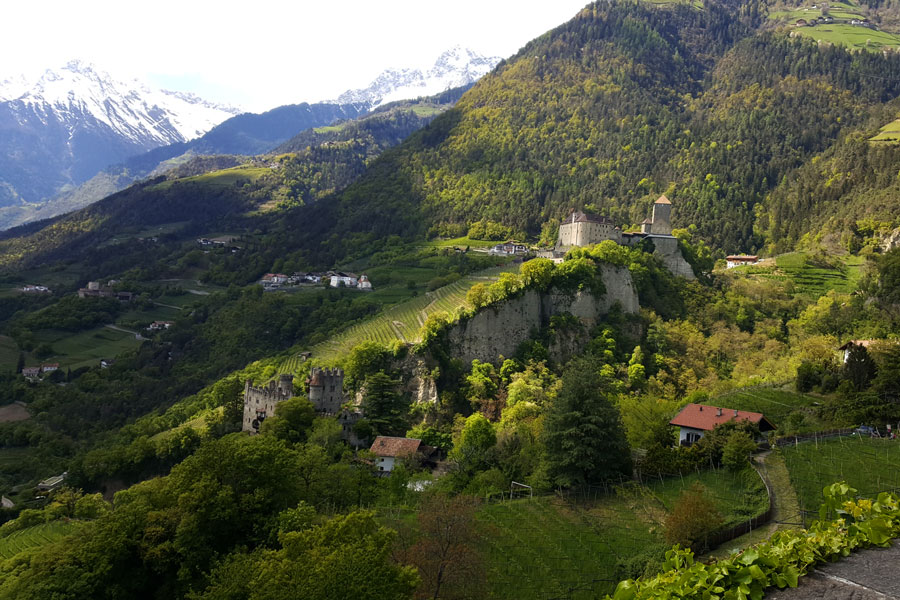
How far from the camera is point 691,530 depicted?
23094mm

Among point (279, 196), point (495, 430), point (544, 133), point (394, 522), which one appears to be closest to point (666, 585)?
point (394, 522)

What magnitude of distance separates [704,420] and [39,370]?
89.3m

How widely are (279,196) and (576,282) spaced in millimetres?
149971

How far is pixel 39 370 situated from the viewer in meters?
90.1

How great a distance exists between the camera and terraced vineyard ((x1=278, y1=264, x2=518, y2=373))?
6412cm

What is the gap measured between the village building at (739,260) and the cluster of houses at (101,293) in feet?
344

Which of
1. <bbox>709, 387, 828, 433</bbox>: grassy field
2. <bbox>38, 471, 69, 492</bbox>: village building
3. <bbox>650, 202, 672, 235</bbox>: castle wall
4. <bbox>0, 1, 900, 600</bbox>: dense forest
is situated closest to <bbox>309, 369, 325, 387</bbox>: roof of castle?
<bbox>0, 1, 900, 600</bbox>: dense forest

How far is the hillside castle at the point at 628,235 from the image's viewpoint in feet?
244

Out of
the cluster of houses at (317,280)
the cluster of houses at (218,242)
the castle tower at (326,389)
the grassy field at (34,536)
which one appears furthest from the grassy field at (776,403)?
the cluster of houses at (218,242)

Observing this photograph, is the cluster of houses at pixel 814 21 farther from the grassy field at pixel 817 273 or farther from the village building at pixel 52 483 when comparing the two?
the village building at pixel 52 483

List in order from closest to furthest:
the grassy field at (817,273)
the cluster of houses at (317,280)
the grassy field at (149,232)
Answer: the grassy field at (817,273) → the cluster of houses at (317,280) → the grassy field at (149,232)

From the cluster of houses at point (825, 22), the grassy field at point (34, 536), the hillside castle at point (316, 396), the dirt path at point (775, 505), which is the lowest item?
the grassy field at point (34, 536)

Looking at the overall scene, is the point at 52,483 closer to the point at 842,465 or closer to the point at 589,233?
the point at 589,233

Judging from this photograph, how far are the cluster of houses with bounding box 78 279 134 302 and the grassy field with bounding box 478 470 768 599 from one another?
359 ft
